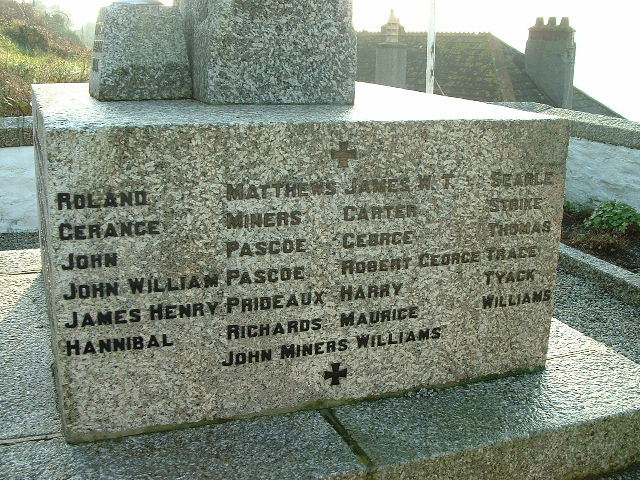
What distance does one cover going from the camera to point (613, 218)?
6543 mm

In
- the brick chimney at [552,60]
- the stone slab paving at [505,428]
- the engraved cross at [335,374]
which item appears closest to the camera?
the stone slab paving at [505,428]

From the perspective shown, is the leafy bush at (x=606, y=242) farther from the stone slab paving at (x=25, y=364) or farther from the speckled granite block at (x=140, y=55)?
the stone slab paving at (x=25, y=364)

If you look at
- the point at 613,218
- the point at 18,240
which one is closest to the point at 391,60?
the point at 613,218

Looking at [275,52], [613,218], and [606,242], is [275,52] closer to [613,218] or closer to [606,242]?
[606,242]

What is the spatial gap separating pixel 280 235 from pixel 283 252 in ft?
0.22

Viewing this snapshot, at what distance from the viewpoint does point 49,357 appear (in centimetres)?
314

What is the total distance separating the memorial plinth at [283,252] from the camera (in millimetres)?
2451

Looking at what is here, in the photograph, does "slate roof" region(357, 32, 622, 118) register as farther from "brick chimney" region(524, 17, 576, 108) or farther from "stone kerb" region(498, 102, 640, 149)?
"stone kerb" region(498, 102, 640, 149)

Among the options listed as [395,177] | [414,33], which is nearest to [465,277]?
[395,177]

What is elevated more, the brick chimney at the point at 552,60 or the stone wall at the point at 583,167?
the brick chimney at the point at 552,60

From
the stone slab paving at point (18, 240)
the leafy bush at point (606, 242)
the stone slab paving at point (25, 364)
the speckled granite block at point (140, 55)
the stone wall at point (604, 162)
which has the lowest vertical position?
the stone slab paving at point (18, 240)

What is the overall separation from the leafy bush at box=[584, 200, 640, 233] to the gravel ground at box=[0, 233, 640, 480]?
84 centimetres

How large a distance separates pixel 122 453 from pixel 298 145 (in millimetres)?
1269

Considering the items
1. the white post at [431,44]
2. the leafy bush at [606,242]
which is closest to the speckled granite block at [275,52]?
the leafy bush at [606,242]
